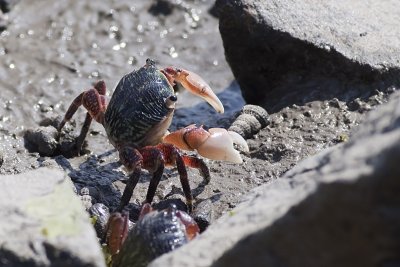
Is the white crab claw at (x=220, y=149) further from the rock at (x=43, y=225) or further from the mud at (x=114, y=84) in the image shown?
the rock at (x=43, y=225)

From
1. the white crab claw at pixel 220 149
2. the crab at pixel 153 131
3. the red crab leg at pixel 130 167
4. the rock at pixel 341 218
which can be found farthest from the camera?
the white crab claw at pixel 220 149

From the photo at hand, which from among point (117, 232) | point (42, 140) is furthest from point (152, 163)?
point (42, 140)

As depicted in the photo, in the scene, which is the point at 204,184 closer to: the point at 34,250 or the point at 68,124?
the point at 68,124

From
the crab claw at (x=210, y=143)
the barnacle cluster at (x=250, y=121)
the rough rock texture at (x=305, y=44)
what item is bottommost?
the crab claw at (x=210, y=143)

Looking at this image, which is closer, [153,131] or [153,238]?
[153,238]

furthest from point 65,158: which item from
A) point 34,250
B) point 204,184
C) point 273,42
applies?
point 34,250

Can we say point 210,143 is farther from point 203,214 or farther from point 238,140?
point 203,214

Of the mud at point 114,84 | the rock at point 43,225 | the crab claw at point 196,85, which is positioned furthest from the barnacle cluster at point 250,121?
the rock at point 43,225
